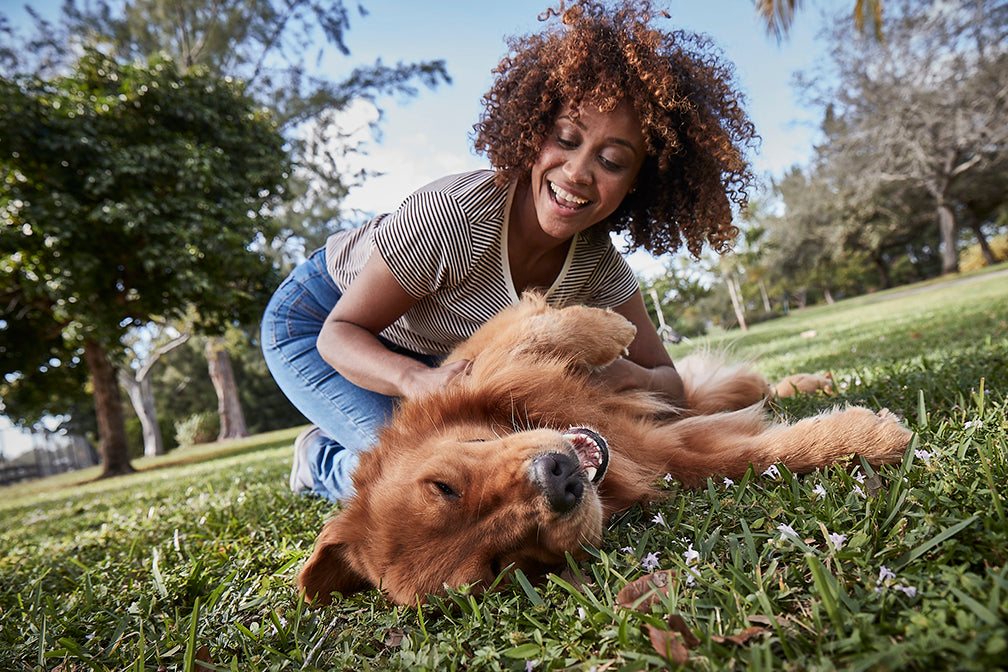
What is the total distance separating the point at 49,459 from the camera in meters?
28.9

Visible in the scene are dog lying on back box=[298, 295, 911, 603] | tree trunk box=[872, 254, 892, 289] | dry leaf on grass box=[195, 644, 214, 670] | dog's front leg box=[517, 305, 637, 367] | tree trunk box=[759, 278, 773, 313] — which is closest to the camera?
dry leaf on grass box=[195, 644, 214, 670]

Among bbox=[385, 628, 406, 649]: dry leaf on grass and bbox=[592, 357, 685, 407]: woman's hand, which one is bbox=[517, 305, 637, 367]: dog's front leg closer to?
bbox=[592, 357, 685, 407]: woman's hand

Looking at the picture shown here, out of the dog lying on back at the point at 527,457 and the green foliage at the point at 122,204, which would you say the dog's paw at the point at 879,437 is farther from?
the green foliage at the point at 122,204

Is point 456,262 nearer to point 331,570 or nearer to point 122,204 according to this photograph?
point 331,570

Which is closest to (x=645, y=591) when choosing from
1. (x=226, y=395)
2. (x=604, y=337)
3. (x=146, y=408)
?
(x=604, y=337)

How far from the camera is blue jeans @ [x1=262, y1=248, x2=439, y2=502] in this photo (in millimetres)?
3295

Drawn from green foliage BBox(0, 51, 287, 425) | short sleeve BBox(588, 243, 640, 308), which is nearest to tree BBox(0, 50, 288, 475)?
green foliage BBox(0, 51, 287, 425)

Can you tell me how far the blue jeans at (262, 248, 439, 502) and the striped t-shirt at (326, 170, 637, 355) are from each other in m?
0.21

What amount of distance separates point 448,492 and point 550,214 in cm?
155

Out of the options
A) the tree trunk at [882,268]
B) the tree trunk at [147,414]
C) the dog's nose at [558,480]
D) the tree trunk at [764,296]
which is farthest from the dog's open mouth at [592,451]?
the tree trunk at [882,268]

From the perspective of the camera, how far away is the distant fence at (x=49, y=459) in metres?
26.7

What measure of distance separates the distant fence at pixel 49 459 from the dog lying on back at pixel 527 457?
1323 inches

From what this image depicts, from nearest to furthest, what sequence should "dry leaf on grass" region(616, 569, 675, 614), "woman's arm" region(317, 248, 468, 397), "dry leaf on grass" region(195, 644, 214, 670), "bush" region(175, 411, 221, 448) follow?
"dry leaf on grass" region(616, 569, 675, 614), "dry leaf on grass" region(195, 644, 214, 670), "woman's arm" region(317, 248, 468, 397), "bush" region(175, 411, 221, 448)

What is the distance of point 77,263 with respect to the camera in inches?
388
